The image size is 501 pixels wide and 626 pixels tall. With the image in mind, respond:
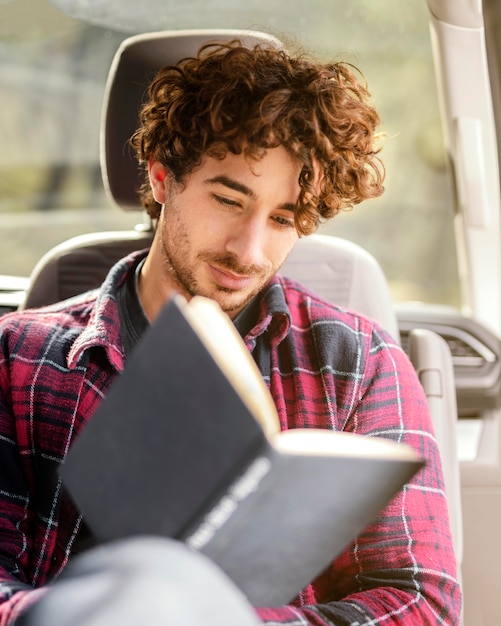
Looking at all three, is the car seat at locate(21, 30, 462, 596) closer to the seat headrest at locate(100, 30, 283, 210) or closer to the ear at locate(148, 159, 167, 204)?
the seat headrest at locate(100, 30, 283, 210)

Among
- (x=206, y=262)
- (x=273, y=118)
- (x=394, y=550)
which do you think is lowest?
(x=394, y=550)

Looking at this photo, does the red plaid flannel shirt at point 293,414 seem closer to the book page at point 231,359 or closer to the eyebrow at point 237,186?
the eyebrow at point 237,186

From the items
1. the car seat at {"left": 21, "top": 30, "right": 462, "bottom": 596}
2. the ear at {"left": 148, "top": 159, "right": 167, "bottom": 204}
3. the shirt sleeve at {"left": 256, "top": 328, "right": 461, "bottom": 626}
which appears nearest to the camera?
the shirt sleeve at {"left": 256, "top": 328, "right": 461, "bottom": 626}

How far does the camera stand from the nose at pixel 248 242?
1.40 meters

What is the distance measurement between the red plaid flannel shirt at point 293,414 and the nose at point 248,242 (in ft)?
0.34

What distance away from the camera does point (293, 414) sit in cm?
141

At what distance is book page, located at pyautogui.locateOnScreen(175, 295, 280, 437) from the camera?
789mm

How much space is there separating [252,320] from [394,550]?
0.46 meters

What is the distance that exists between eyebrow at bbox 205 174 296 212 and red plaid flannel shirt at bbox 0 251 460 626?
0.16 m

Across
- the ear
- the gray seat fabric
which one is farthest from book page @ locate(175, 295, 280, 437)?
the ear

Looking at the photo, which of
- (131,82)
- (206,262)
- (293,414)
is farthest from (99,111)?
(293,414)

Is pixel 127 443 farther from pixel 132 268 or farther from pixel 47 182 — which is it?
pixel 47 182

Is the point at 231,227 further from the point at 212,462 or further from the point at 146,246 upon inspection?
the point at 212,462

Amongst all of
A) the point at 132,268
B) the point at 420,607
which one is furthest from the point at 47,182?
the point at 420,607
